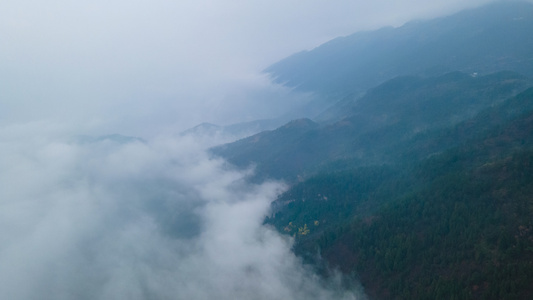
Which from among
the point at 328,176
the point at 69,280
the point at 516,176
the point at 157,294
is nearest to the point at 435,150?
the point at 328,176

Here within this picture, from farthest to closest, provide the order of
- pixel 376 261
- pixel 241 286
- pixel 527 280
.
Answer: pixel 241 286
pixel 376 261
pixel 527 280

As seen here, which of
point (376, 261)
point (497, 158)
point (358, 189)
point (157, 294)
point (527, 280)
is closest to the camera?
point (527, 280)

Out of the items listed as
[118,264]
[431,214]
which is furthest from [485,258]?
[118,264]

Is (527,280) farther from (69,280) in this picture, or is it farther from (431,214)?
(69,280)

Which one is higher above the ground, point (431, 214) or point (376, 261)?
point (431, 214)

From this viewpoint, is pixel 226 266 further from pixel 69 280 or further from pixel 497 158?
pixel 497 158

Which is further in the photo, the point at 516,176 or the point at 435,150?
the point at 435,150

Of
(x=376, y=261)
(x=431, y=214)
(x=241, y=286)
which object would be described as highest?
(x=431, y=214)

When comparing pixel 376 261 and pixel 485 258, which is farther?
pixel 376 261

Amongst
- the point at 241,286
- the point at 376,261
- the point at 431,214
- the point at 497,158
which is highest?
the point at 497,158
